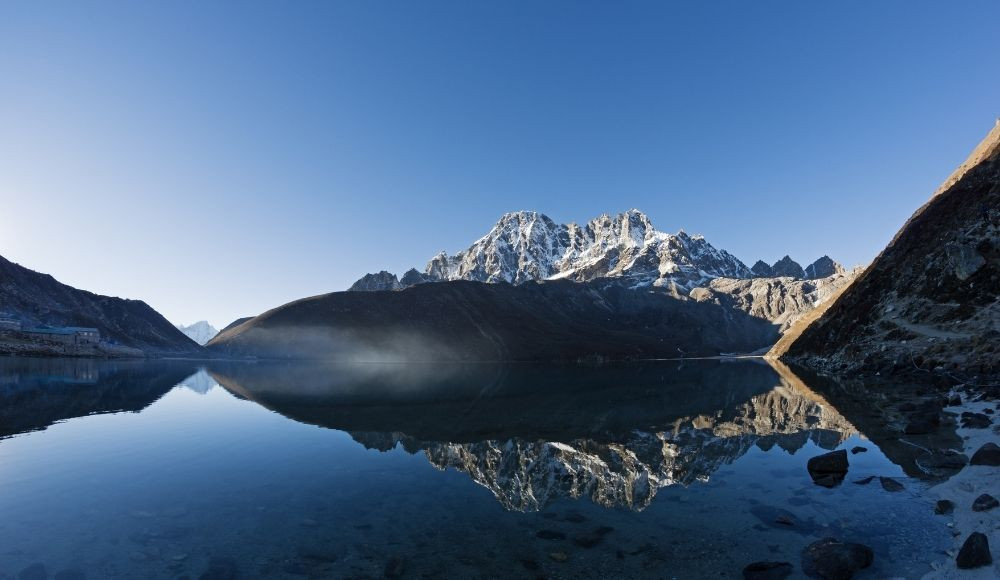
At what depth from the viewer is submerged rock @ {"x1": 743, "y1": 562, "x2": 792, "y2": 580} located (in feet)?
41.4

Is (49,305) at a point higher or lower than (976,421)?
higher

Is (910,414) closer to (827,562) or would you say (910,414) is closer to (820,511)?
(820,511)

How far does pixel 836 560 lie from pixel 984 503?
7.52 m

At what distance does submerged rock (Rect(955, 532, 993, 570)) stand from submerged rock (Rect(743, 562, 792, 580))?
413cm

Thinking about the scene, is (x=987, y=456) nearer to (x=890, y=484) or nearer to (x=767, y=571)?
(x=890, y=484)

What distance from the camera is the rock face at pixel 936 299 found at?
59.4 metres

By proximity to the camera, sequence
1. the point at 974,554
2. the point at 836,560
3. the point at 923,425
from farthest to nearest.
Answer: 1. the point at 923,425
2. the point at 836,560
3. the point at 974,554

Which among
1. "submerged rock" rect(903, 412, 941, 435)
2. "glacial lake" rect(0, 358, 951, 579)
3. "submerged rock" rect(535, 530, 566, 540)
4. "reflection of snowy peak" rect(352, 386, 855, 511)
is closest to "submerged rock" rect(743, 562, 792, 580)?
"glacial lake" rect(0, 358, 951, 579)

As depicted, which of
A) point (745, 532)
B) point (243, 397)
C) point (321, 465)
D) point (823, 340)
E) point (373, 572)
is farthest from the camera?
point (823, 340)

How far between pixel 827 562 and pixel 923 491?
9998 mm

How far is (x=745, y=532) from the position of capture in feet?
52.8

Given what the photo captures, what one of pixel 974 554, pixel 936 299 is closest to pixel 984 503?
pixel 974 554

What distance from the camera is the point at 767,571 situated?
12.8 metres

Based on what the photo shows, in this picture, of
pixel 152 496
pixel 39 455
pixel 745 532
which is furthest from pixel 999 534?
pixel 39 455
